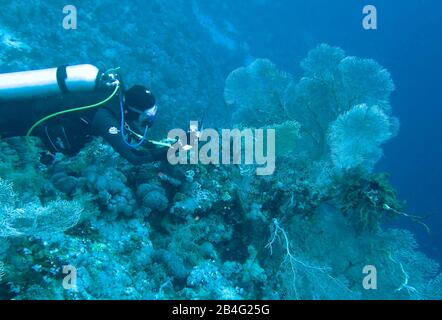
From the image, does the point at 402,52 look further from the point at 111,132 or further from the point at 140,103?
the point at 111,132

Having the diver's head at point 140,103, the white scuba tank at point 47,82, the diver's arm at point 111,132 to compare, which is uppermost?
the white scuba tank at point 47,82

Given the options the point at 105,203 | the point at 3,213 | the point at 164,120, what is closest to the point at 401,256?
the point at 105,203

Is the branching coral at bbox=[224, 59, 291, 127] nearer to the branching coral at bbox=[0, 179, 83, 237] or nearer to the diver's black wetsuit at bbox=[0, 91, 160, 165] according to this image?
the diver's black wetsuit at bbox=[0, 91, 160, 165]

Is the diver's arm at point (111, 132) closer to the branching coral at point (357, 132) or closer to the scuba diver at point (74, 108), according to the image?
the scuba diver at point (74, 108)

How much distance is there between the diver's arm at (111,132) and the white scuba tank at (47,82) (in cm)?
38

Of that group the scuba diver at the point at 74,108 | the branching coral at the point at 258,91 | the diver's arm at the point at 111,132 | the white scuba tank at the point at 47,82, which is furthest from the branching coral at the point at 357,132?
the white scuba tank at the point at 47,82

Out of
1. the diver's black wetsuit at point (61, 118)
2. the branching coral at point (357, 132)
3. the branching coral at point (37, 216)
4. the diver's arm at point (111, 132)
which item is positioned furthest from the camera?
the branching coral at point (357, 132)

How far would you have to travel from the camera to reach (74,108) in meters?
3.96

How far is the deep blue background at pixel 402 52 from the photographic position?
68.8 feet

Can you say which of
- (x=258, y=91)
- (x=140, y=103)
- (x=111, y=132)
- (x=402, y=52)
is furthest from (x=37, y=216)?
(x=402, y=52)


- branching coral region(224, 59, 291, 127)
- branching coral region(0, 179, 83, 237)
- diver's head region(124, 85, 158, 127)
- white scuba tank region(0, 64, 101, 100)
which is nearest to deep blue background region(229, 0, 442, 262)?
branching coral region(224, 59, 291, 127)

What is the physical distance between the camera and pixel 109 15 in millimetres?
13172

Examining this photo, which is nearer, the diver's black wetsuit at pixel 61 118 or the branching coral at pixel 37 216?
the branching coral at pixel 37 216

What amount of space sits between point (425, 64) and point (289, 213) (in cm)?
2263
